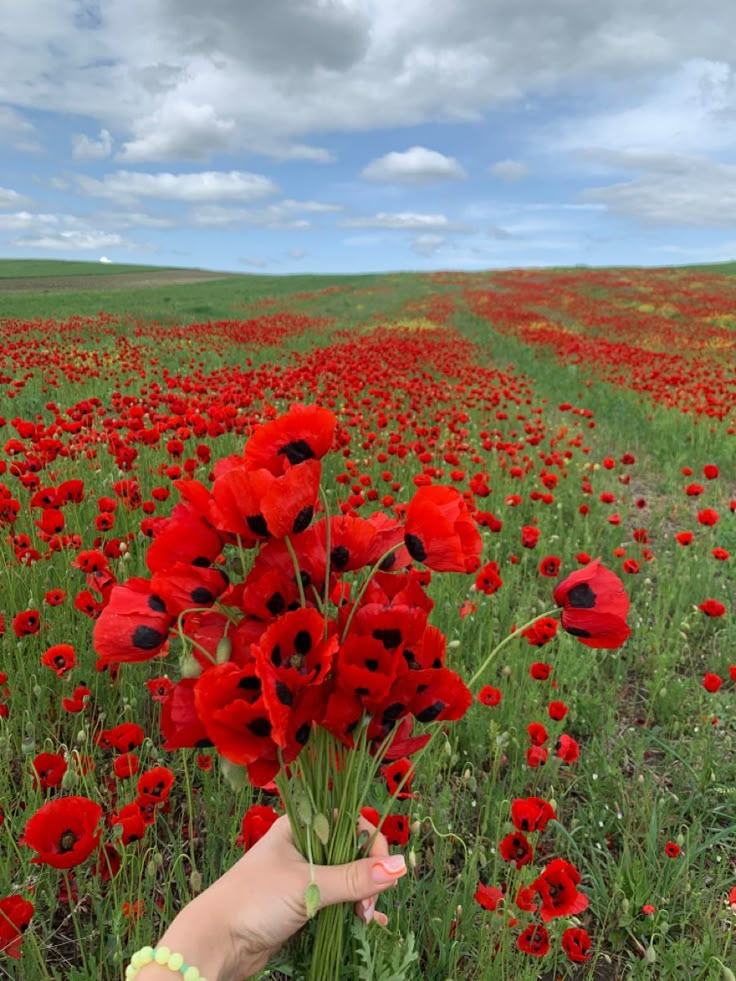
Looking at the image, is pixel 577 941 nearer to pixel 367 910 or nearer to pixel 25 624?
pixel 367 910

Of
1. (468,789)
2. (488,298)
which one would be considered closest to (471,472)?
(468,789)

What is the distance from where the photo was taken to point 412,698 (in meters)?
0.94

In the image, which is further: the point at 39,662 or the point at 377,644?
the point at 39,662

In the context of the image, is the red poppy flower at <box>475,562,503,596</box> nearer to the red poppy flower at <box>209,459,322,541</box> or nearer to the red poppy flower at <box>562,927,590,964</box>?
the red poppy flower at <box>562,927,590,964</box>

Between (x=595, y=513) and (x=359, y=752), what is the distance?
4733mm

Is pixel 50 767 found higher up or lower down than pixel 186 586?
lower down

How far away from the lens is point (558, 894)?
1.44 m

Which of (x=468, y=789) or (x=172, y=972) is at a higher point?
(x=172, y=972)

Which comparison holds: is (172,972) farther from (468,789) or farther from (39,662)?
(39,662)

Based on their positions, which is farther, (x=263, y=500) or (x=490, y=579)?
(x=490, y=579)

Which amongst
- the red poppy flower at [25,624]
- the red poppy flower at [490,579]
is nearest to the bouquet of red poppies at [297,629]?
the red poppy flower at [25,624]

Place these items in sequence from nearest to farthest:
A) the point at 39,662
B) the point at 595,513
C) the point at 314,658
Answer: the point at 314,658
the point at 39,662
the point at 595,513

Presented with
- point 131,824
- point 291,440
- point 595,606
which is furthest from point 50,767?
point 595,606

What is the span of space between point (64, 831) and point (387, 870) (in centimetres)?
75
